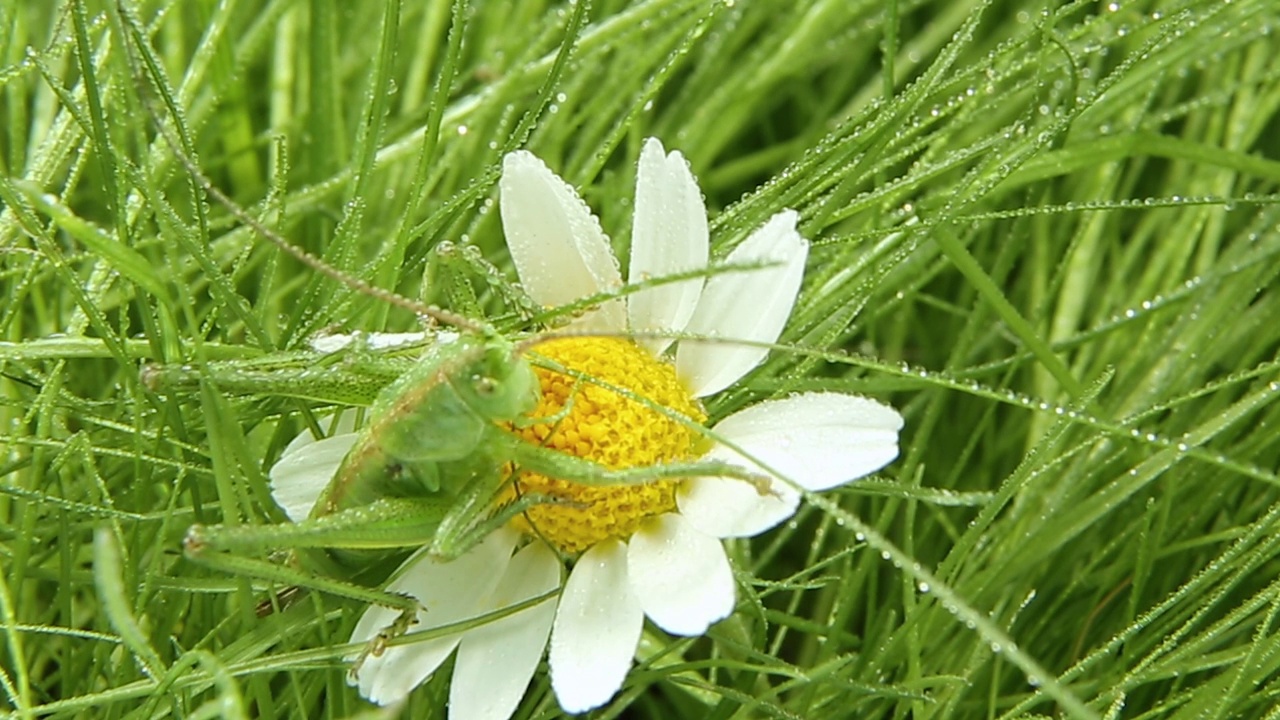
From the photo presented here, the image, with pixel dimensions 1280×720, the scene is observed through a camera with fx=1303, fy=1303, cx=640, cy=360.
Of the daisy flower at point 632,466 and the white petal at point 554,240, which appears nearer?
the daisy flower at point 632,466

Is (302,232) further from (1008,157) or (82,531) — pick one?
(1008,157)

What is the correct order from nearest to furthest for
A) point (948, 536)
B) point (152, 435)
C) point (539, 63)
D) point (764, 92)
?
1. point (152, 435)
2. point (948, 536)
3. point (539, 63)
4. point (764, 92)

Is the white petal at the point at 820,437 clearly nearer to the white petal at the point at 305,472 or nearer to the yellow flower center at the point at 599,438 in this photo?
the yellow flower center at the point at 599,438

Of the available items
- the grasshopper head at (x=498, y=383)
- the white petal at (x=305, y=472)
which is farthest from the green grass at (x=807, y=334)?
the grasshopper head at (x=498, y=383)

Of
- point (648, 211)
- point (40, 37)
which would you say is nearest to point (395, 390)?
point (648, 211)

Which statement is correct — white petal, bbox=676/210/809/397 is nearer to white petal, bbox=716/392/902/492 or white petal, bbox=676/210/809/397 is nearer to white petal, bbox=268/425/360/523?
white petal, bbox=716/392/902/492

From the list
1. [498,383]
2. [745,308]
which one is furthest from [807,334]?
[498,383]

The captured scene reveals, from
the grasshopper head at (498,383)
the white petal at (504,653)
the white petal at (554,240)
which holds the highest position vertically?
the white petal at (554,240)
